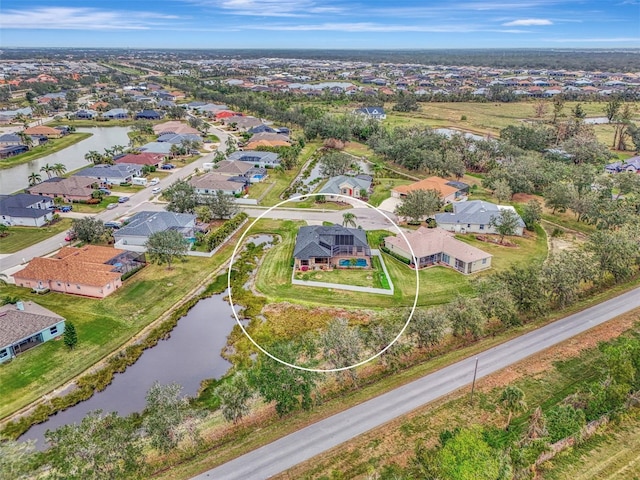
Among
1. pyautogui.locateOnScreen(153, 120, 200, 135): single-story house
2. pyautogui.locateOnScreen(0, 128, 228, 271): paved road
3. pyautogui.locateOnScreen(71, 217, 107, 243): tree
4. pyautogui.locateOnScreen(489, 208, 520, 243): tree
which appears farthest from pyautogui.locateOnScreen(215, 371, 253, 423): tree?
pyautogui.locateOnScreen(153, 120, 200, 135): single-story house

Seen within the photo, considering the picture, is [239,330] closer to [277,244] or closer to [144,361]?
[144,361]

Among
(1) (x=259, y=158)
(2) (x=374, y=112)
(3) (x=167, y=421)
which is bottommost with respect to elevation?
(3) (x=167, y=421)

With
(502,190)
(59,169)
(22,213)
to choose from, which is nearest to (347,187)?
(502,190)

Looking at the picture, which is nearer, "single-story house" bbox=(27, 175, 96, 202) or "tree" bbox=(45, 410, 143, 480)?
"tree" bbox=(45, 410, 143, 480)

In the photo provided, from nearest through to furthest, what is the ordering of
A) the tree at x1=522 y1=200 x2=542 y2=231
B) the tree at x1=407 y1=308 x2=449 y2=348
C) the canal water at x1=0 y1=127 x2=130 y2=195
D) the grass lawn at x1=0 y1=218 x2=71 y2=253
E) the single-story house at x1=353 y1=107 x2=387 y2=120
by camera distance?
the tree at x1=407 y1=308 x2=449 y2=348 → the grass lawn at x1=0 y1=218 x2=71 y2=253 → the tree at x1=522 y1=200 x2=542 y2=231 → the canal water at x1=0 y1=127 x2=130 y2=195 → the single-story house at x1=353 y1=107 x2=387 y2=120

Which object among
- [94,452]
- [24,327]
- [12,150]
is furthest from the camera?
[12,150]

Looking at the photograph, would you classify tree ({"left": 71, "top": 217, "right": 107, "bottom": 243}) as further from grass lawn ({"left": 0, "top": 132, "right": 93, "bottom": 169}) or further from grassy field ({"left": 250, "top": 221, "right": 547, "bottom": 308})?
grass lawn ({"left": 0, "top": 132, "right": 93, "bottom": 169})

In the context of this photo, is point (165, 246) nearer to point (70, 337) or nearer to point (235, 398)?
point (70, 337)

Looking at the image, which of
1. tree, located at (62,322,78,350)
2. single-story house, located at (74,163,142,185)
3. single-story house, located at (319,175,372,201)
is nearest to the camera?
tree, located at (62,322,78,350)
